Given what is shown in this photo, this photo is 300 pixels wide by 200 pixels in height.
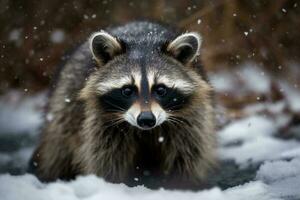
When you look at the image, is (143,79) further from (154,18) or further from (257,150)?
(154,18)

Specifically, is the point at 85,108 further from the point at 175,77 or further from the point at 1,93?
the point at 1,93

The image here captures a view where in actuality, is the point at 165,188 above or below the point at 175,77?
below

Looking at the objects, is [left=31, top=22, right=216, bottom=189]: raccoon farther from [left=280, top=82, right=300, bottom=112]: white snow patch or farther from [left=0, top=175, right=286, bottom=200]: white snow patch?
[left=280, top=82, right=300, bottom=112]: white snow patch

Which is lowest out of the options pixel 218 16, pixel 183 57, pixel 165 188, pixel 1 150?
pixel 165 188

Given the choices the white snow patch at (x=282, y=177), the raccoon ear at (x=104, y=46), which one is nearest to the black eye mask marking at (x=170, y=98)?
the raccoon ear at (x=104, y=46)

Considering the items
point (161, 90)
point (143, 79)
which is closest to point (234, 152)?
point (161, 90)

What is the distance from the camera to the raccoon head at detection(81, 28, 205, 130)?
4.45 metres

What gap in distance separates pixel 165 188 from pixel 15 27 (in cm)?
318

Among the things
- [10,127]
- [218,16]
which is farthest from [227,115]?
[10,127]

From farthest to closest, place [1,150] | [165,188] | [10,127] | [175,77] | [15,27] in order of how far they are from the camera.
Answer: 1. [15,27]
2. [10,127]
3. [1,150]
4. [165,188]
5. [175,77]

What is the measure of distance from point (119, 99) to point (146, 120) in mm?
345

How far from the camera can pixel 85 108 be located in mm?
4953

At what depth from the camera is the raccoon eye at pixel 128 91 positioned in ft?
14.8

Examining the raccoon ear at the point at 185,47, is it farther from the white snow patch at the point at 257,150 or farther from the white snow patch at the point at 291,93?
the white snow patch at the point at 291,93
